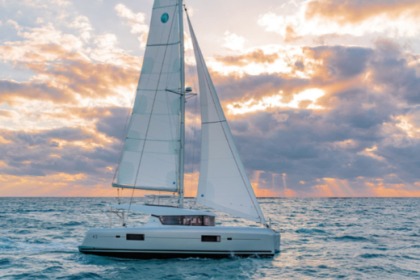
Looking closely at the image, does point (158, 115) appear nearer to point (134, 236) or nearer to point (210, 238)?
point (134, 236)

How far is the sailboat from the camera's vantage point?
1948 centimetres

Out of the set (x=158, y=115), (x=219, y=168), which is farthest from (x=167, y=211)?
(x=158, y=115)

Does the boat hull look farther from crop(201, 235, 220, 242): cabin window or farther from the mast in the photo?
the mast

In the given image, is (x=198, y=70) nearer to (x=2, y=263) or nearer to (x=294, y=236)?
(x=2, y=263)

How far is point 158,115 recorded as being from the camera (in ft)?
69.6

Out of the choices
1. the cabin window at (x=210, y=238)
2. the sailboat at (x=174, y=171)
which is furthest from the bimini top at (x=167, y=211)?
the cabin window at (x=210, y=238)

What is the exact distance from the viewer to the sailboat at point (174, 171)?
63.9 ft

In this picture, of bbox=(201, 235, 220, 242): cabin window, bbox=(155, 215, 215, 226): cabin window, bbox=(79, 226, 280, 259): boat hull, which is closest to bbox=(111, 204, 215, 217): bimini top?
bbox=(155, 215, 215, 226): cabin window

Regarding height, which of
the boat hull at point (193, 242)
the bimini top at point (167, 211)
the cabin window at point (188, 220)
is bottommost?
the boat hull at point (193, 242)

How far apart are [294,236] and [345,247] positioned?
22.5 ft

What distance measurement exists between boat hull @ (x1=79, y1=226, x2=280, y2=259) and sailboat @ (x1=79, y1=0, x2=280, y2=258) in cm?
4

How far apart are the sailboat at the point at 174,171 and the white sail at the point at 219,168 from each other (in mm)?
47

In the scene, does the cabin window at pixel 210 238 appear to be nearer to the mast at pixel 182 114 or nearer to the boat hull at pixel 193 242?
the boat hull at pixel 193 242

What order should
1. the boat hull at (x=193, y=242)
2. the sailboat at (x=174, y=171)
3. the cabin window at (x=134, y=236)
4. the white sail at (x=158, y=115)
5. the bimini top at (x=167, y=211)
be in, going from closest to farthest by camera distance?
1. the boat hull at (x=193, y=242)
2. the sailboat at (x=174, y=171)
3. the cabin window at (x=134, y=236)
4. the bimini top at (x=167, y=211)
5. the white sail at (x=158, y=115)
